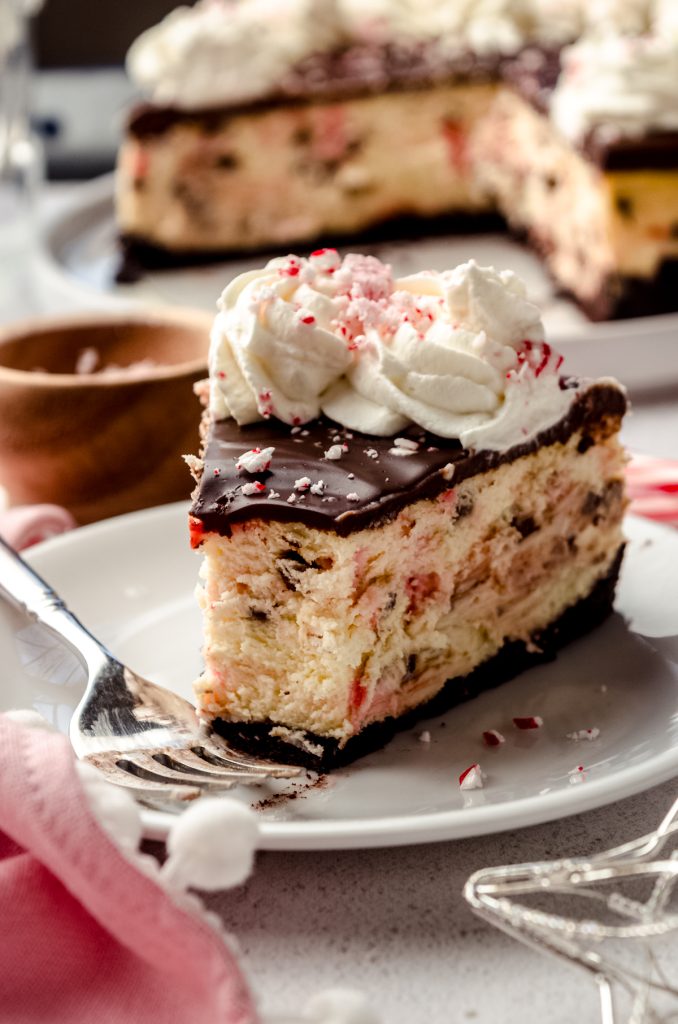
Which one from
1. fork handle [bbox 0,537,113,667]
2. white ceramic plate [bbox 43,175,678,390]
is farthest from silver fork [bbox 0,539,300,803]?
white ceramic plate [bbox 43,175,678,390]

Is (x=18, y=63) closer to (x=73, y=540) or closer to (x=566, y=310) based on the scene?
(x=566, y=310)

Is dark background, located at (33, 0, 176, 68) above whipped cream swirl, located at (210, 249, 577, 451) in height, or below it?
below

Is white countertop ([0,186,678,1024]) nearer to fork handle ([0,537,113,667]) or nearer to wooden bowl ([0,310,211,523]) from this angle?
fork handle ([0,537,113,667])

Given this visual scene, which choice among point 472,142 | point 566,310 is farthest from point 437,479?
point 472,142

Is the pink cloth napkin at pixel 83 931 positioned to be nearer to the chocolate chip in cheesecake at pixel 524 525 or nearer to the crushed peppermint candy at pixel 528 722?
the crushed peppermint candy at pixel 528 722

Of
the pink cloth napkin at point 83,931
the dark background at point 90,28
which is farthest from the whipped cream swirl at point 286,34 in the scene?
the pink cloth napkin at point 83,931
